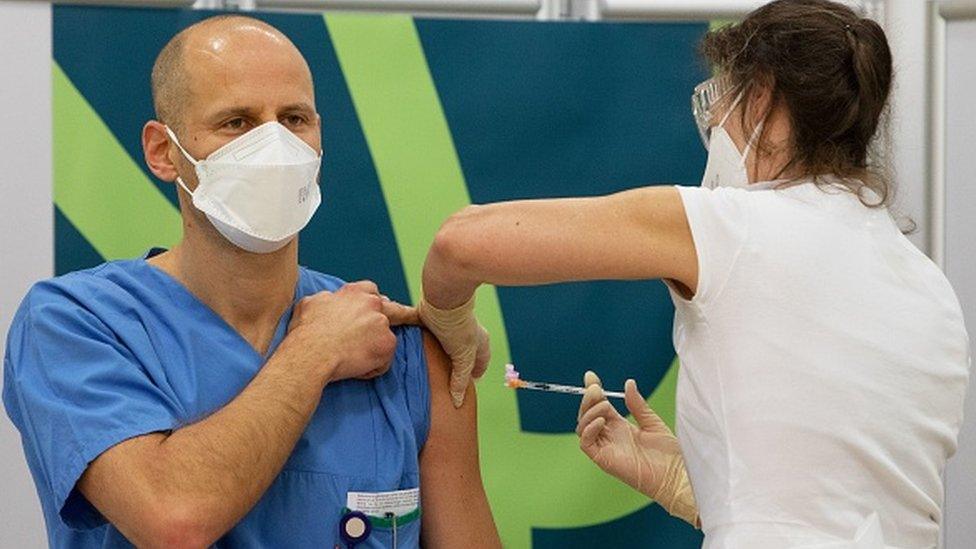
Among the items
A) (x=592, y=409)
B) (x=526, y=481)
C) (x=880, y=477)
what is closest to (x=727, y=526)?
(x=880, y=477)

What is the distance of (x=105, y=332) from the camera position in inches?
68.1

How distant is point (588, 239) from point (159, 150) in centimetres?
63

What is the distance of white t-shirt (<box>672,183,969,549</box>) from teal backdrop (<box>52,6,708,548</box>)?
3.25ft

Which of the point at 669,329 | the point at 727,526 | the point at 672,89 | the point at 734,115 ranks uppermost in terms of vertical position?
the point at 734,115

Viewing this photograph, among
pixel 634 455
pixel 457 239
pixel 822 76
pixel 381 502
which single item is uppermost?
pixel 822 76

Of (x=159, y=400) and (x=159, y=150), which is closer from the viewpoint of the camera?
(x=159, y=400)

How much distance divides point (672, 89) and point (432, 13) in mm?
458

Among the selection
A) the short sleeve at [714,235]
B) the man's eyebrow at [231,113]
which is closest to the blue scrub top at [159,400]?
the man's eyebrow at [231,113]

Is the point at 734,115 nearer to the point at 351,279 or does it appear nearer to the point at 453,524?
the point at 453,524

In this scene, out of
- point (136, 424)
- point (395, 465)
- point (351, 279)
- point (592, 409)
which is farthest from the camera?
point (351, 279)

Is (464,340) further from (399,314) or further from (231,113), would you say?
(231,113)

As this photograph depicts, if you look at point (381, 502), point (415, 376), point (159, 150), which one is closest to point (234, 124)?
point (159, 150)

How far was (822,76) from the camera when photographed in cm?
166

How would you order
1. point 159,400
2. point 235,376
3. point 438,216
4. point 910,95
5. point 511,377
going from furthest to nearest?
point 910,95, point 438,216, point 511,377, point 235,376, point 159,400
